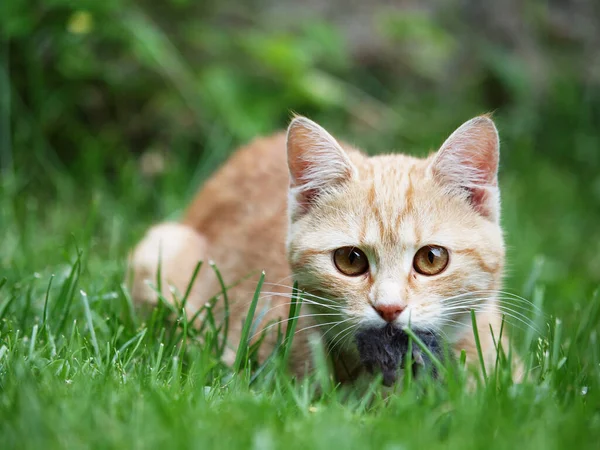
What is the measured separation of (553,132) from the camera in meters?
5.79

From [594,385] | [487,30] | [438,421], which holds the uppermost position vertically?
[487,30]

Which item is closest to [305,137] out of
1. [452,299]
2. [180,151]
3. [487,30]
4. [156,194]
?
[452,299]

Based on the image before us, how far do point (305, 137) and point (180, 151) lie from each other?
2511mm

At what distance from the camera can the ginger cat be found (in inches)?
89.9

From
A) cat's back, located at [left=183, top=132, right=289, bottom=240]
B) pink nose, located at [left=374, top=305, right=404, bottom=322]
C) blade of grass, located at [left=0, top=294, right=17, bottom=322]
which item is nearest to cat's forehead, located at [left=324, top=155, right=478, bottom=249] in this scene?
pink nose, located at [left=374, top=305, right=404, bottom=322]

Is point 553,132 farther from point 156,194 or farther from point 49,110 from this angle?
point 49,110

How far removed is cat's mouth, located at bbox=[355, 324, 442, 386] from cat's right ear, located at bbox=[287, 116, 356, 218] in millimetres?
577

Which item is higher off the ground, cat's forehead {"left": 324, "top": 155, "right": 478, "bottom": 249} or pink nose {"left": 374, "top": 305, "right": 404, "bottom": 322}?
cat's forehead {"left": 324, "top": 155, "right": 478, "bottom": 249}

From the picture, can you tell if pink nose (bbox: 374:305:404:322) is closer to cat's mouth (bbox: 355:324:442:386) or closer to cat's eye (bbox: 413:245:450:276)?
cat's mouth (bbox: 355:324:442:386)

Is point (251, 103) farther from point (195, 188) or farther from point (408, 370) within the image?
point (408, 370)

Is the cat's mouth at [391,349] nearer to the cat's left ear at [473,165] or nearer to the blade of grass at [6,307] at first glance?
the cat's left ear at [473,165]

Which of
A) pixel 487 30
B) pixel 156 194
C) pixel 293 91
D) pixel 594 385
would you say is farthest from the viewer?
pixel 487 30

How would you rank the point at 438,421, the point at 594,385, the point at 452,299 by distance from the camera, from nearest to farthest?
the point at 438,421 → the point at 594,385 → the point at 452,299

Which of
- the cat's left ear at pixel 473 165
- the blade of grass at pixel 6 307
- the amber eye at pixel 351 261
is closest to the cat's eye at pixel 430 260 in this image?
the amber eye at pixel 351 261
